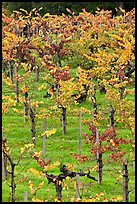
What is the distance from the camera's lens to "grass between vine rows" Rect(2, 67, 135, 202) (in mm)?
17422

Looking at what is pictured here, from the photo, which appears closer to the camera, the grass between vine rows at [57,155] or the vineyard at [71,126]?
the vineyard at [71,126]

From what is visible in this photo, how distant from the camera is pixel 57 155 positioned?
20922mm

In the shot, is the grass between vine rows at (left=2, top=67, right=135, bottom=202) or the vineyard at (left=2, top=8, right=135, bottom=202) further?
the grass between vine rows at (left=2, top=67, right=135, bottom=202)

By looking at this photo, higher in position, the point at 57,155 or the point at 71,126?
the point at 71,126

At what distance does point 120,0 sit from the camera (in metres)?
46.0

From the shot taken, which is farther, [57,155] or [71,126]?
[71,126]

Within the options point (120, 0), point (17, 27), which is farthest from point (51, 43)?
point (120, 0)

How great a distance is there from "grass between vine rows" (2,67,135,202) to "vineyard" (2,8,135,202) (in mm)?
31

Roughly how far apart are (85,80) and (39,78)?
9008 millimetres

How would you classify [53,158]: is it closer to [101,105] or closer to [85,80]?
[85,80]

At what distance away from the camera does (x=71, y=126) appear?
24.2 m

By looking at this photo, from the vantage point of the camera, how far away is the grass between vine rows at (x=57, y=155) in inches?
686

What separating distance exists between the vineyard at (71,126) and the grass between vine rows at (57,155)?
0.03 metres

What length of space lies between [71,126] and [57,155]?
3.43 m
